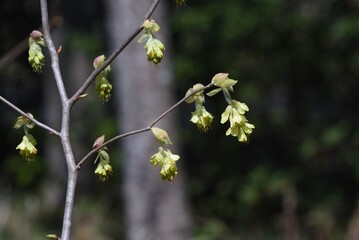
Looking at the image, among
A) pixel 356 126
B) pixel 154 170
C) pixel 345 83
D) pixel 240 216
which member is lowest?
pixel 154 170

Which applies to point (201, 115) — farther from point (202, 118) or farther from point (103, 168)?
point (103, 168)

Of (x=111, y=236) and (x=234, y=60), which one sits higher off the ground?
(x=234, y=60)

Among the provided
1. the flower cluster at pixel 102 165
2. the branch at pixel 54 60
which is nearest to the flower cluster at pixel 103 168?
the flower cluster at pixel 102 165

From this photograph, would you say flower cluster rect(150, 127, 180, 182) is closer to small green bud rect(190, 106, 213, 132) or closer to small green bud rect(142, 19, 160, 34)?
small green bud rect(190, 106, 213, 132)

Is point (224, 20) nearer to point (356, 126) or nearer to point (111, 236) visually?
point (356, 126)

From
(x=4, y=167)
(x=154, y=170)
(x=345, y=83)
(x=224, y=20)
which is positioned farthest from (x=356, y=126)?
(x=4, y=167)

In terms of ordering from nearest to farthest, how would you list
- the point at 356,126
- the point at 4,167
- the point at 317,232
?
the point at 317,232
the point at 356,126
the point at 4,167
